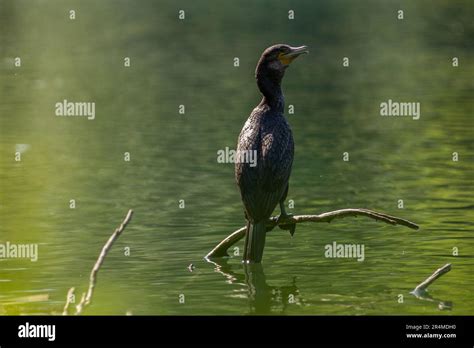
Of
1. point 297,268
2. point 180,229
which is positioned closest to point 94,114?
point 180,229

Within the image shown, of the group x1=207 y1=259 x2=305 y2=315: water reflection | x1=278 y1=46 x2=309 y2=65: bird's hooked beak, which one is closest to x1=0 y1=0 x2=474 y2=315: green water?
x1=207 y1=259 x2=305 y2=315: water reflection

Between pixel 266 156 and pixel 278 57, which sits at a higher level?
pixel 278 57

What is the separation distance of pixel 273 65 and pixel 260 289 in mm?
2720

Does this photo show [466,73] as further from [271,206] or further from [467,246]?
[271,206]

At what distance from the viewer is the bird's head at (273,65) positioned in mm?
14461

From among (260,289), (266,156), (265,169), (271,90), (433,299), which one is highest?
(271,90)

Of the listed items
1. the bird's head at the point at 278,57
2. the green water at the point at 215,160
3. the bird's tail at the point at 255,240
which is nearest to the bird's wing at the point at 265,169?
the bird's tail at the point at 255,240

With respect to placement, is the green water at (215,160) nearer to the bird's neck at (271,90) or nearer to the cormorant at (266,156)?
the cormorant at (266,156)

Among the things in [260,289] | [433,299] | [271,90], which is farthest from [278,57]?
[433,299]

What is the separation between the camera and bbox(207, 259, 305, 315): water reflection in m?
13.5

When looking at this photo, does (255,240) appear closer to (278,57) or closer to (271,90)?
(271,90)

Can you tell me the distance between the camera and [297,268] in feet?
49.0

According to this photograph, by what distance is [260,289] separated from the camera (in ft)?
46.2

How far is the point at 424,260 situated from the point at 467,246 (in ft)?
3.10
